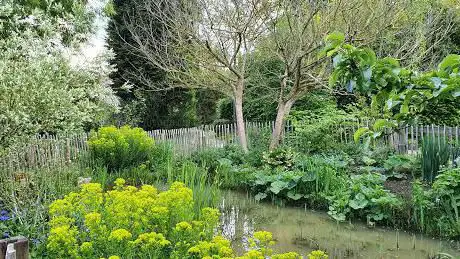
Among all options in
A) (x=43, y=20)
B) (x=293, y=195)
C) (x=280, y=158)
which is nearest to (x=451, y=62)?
(x=293, y=195)

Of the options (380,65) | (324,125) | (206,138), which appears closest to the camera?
(380,65)

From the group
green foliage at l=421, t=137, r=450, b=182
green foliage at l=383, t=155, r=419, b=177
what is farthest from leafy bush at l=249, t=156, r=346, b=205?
green foliage at l=421, t=137, r=450, b=182

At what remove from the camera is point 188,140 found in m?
11.9

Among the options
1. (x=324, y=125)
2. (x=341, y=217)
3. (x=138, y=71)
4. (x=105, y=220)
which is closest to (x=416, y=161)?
(x=341, y=217)

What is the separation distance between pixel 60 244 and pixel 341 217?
13.8ft

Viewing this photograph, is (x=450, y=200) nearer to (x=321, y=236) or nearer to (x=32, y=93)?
(x=321, y=236)

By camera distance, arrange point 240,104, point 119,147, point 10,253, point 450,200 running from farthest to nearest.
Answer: point 240,104 → point 119,147 → point 450,200 → point 10,253

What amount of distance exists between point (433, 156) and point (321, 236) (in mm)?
2223

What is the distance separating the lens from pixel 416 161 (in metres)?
7.23

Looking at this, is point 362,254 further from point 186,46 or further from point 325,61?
point 186,46

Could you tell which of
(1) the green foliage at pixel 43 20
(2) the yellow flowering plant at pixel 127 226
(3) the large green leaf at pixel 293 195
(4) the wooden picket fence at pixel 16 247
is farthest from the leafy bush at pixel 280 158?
(4) the wooden picket fence at pixel 16 247

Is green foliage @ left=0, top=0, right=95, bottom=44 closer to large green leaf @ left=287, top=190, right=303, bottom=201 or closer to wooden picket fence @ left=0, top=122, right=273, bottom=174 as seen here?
wooden picket fence @ left=0, top=122, right=273, bottom=174

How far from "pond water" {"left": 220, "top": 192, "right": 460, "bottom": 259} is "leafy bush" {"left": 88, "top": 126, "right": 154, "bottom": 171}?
9.14 ft

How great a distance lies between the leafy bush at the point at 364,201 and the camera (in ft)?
18.4
